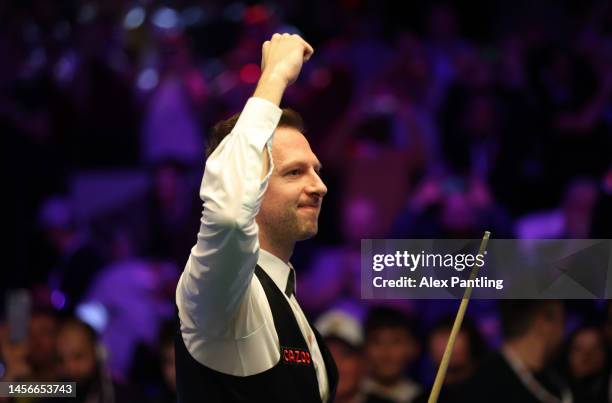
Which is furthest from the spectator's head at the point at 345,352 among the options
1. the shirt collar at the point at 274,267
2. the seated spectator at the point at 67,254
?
the shirt collar at the point at 274,267

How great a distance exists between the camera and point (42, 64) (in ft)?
32.3

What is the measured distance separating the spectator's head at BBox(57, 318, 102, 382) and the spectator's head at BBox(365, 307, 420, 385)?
1.36m

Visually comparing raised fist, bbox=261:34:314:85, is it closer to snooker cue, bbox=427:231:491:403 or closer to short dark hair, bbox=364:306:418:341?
snooker cue, bbox=427:231:491:403

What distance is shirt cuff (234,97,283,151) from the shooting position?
3.06 meters

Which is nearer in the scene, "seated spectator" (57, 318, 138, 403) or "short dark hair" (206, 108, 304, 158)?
"short dark hair" (206, 108, 304, 158)

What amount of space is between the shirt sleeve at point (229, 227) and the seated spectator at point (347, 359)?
322 centimetres

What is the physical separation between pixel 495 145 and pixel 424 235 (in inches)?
53.6

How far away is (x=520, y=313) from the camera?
18.1 feet

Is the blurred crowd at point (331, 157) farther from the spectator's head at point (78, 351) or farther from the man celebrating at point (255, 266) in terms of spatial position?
the man celebrating at point (255, 266)

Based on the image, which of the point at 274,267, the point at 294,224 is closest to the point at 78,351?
the point at 274,267

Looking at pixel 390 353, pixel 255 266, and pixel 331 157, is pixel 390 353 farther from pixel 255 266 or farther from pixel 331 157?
pixel 255 266

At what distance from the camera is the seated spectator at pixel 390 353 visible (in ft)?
21.0

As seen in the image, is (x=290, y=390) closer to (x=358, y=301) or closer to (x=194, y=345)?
(x=194, y=345)

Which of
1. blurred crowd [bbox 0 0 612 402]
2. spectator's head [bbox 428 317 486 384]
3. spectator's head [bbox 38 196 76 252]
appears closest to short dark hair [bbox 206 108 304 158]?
blurred crowd [bbox 0 0 612 402]
